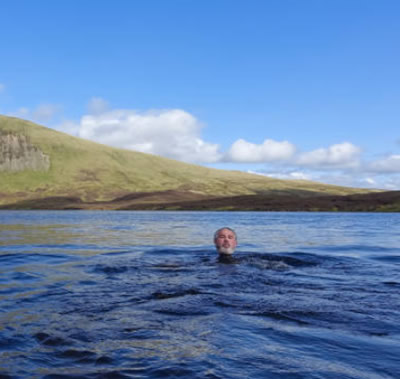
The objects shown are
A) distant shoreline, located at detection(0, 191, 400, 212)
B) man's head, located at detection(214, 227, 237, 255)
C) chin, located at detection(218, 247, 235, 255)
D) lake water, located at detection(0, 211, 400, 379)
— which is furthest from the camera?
distant shoreline, located at detection(0, 191, 400, 212)

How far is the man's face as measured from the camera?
17.2 m

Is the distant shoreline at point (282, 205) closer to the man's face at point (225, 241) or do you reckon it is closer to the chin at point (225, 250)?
the chin at point (225, 250)

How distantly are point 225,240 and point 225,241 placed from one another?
46 mm

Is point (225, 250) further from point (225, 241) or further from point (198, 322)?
point (198, 322)

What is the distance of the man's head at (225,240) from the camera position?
17203mm

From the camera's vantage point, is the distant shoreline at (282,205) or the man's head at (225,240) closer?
the man's head at (225,240)

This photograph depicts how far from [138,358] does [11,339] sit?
2336 millimetres

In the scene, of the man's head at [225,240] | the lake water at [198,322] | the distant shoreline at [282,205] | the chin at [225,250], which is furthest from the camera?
the distant shoreline at [282,205]

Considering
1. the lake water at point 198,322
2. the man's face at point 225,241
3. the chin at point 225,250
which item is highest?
the man's face at point 225,241

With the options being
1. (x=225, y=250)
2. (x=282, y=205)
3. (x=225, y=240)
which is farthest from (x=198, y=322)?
(x=282, y=205)

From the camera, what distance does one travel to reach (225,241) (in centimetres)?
1741

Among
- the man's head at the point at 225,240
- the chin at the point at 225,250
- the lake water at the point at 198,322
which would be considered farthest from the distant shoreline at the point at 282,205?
the lake water at the point at 198,322

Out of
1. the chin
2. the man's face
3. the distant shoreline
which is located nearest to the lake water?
the man's face

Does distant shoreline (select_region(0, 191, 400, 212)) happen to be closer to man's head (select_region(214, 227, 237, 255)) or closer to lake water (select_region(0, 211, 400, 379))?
man's head (select_region(214, 227, 237, 255))
